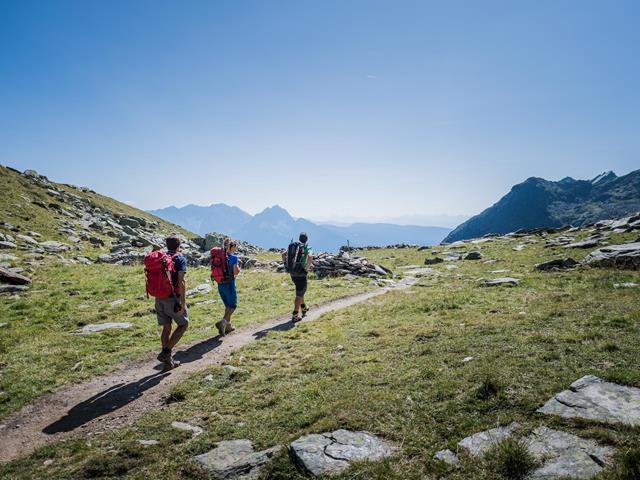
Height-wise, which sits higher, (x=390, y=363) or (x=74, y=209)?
(x=74, y=209)

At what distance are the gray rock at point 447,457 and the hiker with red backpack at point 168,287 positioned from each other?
28.9 ft

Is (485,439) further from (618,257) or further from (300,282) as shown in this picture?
(618,257)

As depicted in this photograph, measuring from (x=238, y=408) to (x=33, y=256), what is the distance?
32.6 m

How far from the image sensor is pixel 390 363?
1034cm

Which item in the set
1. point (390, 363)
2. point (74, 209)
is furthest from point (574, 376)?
point (74, 209)

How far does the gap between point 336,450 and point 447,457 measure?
1994mm

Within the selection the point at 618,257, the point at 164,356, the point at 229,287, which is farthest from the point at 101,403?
the point at 618,257

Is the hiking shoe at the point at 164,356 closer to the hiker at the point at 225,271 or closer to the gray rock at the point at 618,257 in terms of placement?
the hiker at the point at 225,271

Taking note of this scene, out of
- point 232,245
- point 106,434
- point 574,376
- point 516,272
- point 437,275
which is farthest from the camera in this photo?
point 437,275

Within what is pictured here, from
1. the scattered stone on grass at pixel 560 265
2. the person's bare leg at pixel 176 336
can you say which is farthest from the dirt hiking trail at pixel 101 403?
the scattered stone on grass at pixel 560 265

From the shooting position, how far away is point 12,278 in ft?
74.6

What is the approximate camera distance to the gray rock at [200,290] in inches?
945

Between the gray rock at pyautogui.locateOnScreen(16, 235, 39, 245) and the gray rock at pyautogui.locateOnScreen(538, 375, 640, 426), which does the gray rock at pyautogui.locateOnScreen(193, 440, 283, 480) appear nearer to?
the gray rock at pyautogui.locateOnScreen(538, 375, 640, 426)

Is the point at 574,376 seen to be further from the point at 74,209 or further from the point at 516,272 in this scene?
the point at 74,209
